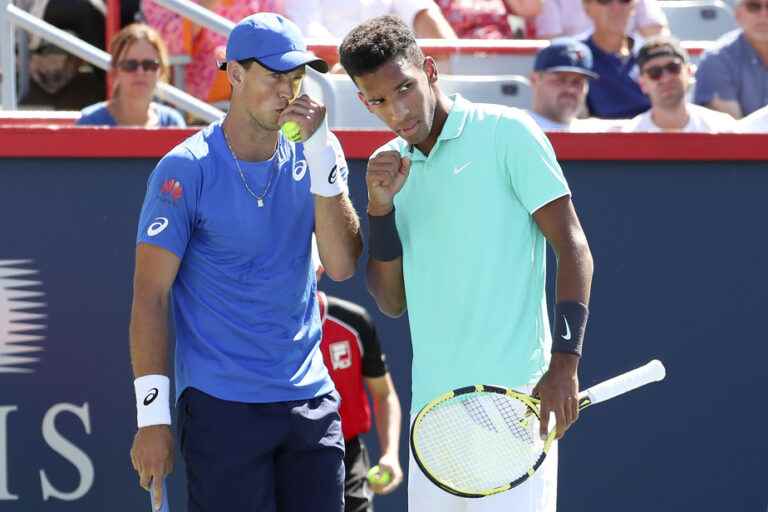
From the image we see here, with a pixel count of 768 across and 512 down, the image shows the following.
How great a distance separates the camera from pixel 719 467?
5.72 meters

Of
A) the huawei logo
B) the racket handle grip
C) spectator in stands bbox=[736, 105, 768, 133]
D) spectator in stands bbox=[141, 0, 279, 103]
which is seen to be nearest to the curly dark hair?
the racket handle grip

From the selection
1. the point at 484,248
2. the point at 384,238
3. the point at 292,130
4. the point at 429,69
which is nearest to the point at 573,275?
the point at 484,248

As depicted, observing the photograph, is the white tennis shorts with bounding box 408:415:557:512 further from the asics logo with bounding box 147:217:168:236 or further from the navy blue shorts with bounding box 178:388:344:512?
the asics logo with bounding box 147:217:168:236

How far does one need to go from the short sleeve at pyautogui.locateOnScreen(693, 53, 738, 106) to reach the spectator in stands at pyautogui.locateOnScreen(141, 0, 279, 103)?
90.6 inches

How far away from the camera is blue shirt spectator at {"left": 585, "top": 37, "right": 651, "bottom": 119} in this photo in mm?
7438

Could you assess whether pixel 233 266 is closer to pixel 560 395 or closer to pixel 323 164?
pixel 323 164

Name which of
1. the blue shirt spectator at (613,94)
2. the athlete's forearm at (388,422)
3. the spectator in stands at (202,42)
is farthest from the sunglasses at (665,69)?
the athlete's forearm at (388,422)

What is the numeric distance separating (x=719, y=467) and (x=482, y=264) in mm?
2281

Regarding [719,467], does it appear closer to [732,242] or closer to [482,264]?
[732,242]

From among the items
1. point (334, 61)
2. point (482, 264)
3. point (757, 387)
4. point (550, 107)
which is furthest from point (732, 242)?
point (334, 61)

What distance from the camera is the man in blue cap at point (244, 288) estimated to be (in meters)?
4.11

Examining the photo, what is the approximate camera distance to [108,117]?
21.3 ft

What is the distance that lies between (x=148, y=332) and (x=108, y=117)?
2584 millimetres

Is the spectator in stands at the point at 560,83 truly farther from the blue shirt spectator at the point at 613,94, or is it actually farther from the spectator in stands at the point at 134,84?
the spectator in stands at the point at 134,84
